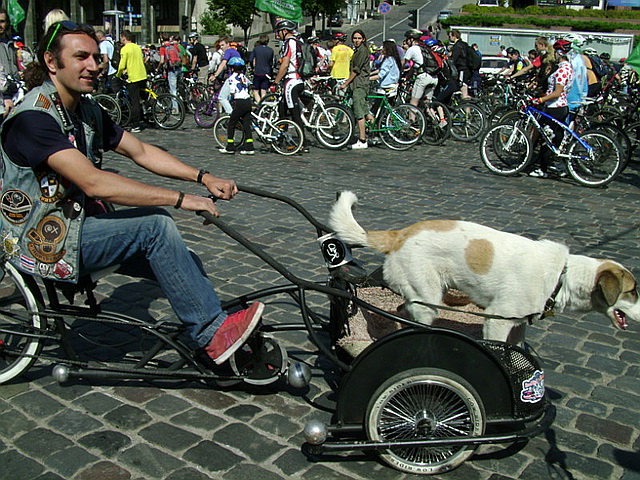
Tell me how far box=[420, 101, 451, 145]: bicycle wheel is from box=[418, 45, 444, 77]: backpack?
0.66m

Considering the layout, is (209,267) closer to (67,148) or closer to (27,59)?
(67,148)

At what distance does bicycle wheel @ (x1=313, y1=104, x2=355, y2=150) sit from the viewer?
43.1 feet

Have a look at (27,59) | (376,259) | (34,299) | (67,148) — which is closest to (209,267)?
(376,259)

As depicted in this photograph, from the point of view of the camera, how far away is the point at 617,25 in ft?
192

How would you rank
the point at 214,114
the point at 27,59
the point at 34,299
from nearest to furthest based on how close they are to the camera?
the point at 34,299 → the point at 27,59 → the point at 214,114

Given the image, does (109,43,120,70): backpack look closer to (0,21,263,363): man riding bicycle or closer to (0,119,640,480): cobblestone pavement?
(0,119,640,480): cobblestone pavement

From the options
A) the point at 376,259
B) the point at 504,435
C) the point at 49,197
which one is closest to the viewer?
the point at 504,435

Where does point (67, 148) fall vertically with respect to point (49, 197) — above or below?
above

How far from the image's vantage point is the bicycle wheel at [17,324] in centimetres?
357

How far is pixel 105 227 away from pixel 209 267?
2634 millimetres

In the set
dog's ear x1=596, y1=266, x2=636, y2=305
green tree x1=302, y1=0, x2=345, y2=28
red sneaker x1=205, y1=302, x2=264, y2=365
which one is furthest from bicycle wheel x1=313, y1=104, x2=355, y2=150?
green tree x1=302, y1=0, x2=345, y2=28

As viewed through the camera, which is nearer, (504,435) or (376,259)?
(504,435)

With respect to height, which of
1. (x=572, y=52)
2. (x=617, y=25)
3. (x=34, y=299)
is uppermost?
(x=617, y=25)

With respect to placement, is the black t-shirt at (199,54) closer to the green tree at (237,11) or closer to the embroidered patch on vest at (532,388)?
the embroidered patch on vest at (532,388)
